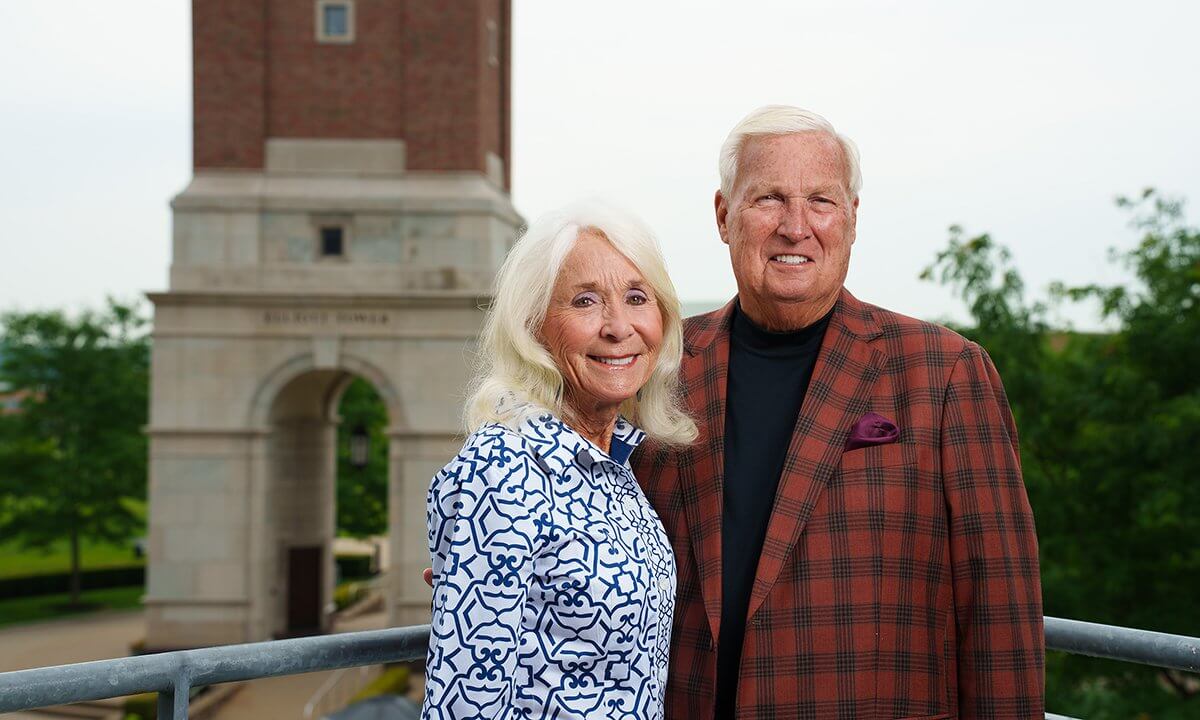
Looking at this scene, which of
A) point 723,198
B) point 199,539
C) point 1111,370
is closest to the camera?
point 723,198

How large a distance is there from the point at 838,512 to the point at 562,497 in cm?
70

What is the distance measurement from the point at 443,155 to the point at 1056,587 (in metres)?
13.8

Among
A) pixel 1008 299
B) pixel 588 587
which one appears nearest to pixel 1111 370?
pixel 1008 299

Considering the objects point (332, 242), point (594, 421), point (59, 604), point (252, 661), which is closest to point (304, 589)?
point (332, 242)

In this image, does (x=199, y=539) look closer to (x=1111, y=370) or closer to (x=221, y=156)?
(x=221, y=156)

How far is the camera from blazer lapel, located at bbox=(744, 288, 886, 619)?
8.97 feet

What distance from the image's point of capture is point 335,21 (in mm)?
22656

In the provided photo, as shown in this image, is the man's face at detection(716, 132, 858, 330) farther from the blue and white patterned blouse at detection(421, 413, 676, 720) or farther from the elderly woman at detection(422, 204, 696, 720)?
the blue and white patterned blouse at detection(421, 413, 676, 720)

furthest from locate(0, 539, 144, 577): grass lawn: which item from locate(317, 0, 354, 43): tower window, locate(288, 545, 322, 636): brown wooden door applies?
locate(317, 0, 354, 43): tower window

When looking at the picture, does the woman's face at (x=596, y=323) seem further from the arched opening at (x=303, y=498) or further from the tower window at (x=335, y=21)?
the tower window at (x=335, y=21)

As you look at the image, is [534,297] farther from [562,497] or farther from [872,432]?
[872,432]

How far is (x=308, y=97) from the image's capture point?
73.5 ft

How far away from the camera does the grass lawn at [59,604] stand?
109ft

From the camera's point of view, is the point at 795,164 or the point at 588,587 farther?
the point at 795,164
